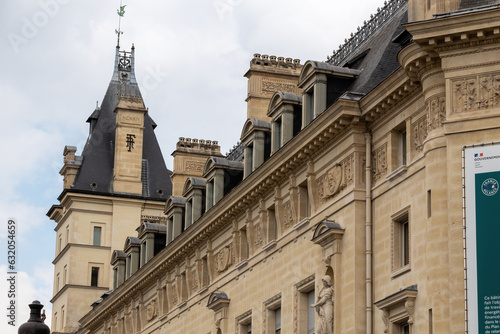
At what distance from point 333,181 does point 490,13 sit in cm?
1028

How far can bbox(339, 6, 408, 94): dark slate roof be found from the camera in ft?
149

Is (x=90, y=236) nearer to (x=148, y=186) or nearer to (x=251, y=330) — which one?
(x=148, y=186)

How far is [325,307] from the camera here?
44250mm

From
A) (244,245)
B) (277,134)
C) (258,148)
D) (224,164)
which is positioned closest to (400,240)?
(277,134)

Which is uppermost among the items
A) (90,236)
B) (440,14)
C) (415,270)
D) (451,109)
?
(90,236)

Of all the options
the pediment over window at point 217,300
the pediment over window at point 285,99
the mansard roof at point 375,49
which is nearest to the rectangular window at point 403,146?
the mansard roof at point 375,49

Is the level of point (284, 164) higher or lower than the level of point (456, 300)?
higher

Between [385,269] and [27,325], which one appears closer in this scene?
[27,325]

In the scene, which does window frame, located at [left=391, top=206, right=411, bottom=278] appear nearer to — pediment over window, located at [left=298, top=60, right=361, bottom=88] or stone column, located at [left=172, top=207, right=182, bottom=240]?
pediment over window, located at [left=298, top=60, right=361, bottom=88]

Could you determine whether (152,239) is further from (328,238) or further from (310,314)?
(328,238)

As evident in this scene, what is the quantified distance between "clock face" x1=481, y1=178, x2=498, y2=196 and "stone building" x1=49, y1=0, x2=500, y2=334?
0.69 metres

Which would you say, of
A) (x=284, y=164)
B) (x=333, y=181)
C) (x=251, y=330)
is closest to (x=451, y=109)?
(x=333, y=181)

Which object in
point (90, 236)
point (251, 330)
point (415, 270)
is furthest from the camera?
point (90, 236)

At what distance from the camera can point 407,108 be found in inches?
1625
